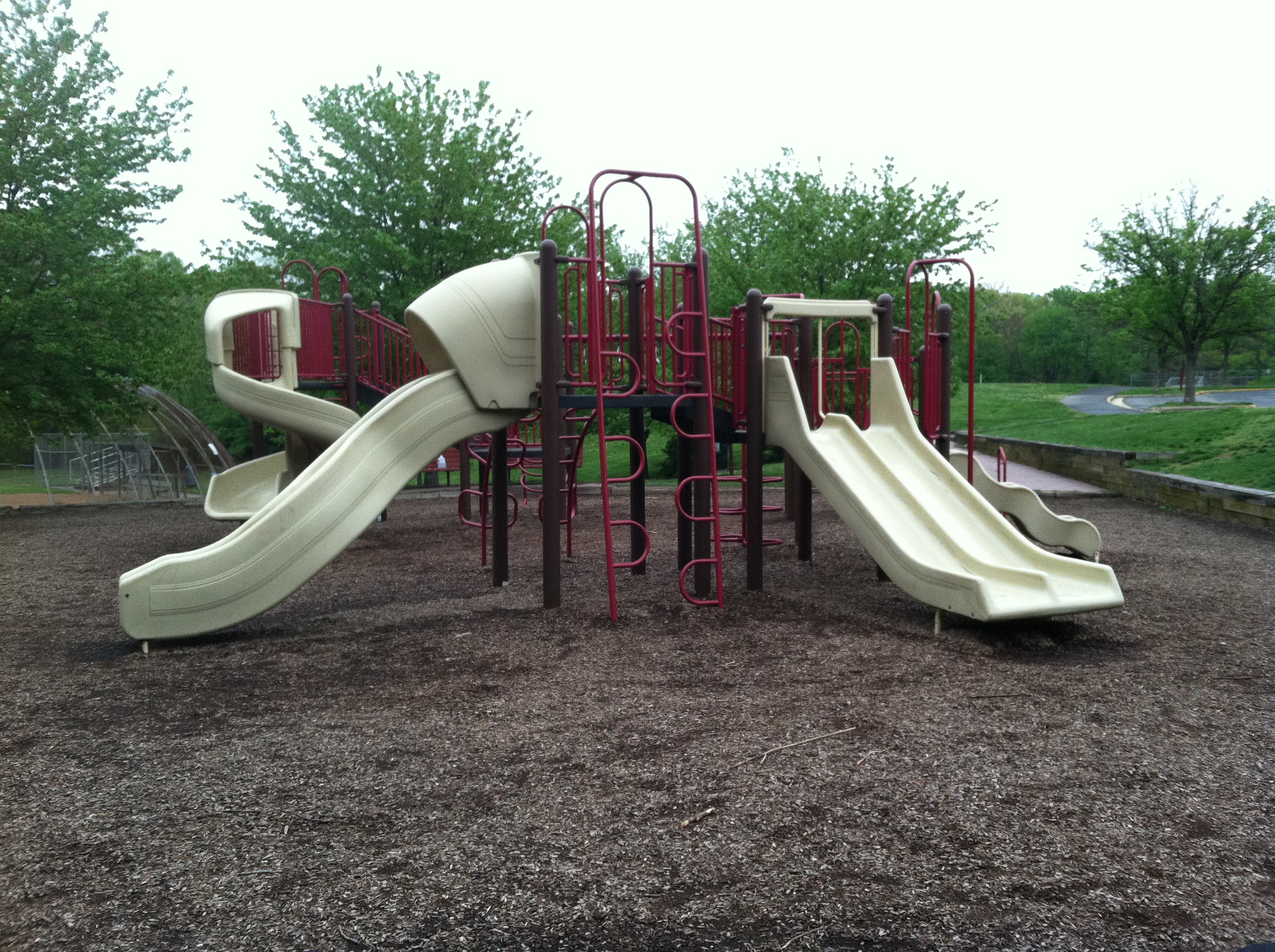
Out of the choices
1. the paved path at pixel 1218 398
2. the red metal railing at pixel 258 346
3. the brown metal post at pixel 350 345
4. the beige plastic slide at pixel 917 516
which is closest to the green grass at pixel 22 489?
the brown metal post at pixel 350 345

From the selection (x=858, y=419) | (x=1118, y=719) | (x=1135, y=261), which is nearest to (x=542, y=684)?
(x=1118, y=719)

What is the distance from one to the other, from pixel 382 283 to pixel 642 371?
54.1 feet

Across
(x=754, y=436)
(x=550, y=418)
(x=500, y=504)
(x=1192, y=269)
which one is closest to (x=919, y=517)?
(x=754, y=436)

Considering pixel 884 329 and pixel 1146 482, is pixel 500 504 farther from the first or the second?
pixel 1146 482

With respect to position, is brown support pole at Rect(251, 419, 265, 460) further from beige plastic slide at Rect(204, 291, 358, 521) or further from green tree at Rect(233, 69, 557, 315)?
green tree at Rect(233, 69, 557, 315)

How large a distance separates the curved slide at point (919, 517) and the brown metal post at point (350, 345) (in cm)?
737

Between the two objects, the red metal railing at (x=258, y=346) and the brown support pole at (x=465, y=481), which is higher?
the red metal railing at (x=258, y=346)

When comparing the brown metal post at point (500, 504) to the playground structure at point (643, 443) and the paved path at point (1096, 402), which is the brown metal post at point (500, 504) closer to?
the playground structure at point (643, 443)

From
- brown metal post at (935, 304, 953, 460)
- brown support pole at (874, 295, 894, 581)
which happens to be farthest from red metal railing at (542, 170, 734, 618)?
brown metal post at (935, 304, 953, 460)

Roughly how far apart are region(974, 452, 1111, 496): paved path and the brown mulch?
8542 mm

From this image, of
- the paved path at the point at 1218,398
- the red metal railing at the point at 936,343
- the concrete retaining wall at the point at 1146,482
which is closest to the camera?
the red metal railing at the point at 936,343

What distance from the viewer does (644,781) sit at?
167 inches

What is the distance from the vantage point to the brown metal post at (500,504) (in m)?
8.54

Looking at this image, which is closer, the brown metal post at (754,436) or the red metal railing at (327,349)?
the brown metal post at (754,436)
